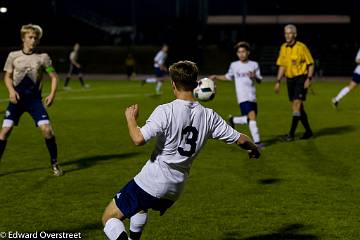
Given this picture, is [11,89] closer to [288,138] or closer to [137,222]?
[137,222]

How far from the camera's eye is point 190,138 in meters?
5.11

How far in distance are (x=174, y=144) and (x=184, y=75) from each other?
1.88ft

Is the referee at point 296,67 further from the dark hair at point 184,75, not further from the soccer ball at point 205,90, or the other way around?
the dark hair at point 184,75

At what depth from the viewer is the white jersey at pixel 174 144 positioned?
502 cm

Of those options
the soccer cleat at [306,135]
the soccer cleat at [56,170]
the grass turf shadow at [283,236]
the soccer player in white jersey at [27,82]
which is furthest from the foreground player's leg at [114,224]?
the soccer cleat at [306,135]

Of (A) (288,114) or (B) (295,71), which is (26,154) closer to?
(B) (295,71)

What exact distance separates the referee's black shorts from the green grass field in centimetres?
104

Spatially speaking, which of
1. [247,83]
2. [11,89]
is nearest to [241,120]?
[247,83]

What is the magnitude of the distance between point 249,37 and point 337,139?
47492mm

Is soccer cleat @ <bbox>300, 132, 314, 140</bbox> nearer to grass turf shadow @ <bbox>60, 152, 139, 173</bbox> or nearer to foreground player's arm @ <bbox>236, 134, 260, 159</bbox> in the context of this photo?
grass turf shadow @ <bbox>60, 152, 139, 173</bbox>

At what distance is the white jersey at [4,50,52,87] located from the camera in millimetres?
9305

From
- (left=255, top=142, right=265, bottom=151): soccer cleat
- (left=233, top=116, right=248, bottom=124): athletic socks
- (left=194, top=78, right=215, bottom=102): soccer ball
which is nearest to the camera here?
(left=194, top=78, right=215, bottom=102): soccer ball

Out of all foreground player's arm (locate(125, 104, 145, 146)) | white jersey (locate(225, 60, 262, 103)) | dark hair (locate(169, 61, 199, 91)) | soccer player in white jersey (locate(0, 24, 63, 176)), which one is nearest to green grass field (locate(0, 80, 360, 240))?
soccer player in white jersey (locate(0, 24, 63, 176))

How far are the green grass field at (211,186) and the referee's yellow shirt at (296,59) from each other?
5.14ft
